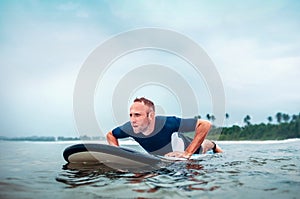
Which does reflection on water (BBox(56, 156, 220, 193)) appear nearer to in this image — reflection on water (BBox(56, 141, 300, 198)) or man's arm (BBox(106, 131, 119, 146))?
reflection on water (BBox(56, 141, 300, 198))

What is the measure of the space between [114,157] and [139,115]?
1458mm

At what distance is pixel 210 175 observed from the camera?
433cm

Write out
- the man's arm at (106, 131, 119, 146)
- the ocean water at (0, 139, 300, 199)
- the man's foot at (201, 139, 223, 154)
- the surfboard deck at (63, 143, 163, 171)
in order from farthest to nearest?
1. the man's foot at (201, 139, 223, 154)
2. the man's arm at (106, 131, 119, 146)
3. the surfboard deck at (63, 143, 163, 171)
4. the ocean water at (0, 139, 300, 199)

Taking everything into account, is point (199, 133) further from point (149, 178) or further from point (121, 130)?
point (149, 178)

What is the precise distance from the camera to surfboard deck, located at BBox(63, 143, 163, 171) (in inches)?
210

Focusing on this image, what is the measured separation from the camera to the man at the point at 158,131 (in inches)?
258

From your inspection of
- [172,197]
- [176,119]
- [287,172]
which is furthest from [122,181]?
[176,119]

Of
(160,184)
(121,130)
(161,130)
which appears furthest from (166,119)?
(160,184)

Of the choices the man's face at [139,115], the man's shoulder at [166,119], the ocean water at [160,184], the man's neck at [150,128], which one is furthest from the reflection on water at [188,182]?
the man's shoulder at [166,119]

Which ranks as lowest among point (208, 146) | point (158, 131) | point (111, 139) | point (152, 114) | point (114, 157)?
point (114, 157)

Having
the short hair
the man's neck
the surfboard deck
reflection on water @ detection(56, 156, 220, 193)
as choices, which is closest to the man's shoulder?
the man's neck

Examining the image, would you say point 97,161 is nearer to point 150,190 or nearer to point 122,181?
point 122,181

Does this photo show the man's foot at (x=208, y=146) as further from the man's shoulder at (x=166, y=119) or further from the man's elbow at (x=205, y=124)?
the man's shoulder at (x=166, y=119)

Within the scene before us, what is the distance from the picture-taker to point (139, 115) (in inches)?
257
